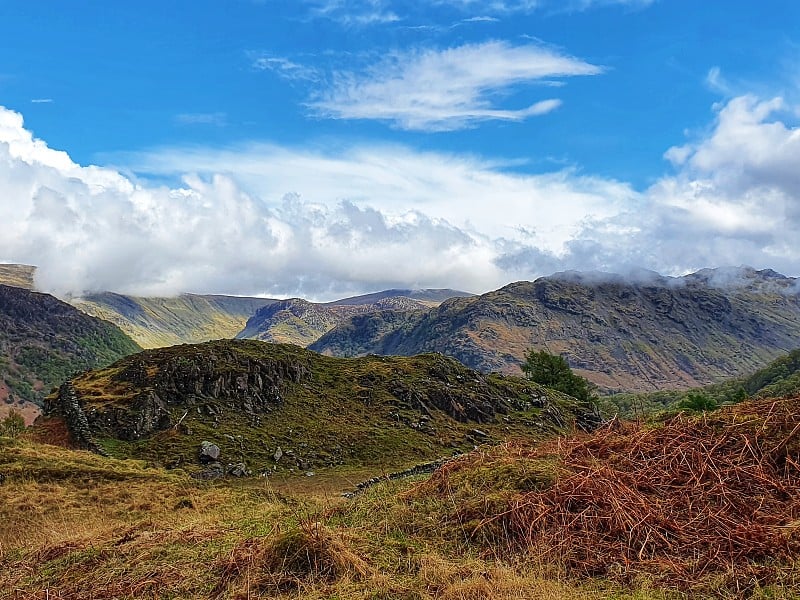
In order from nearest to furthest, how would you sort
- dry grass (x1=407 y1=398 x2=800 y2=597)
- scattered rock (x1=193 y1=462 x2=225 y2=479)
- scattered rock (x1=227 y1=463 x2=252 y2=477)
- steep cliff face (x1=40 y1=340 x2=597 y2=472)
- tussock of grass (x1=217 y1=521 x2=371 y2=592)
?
dry grass (x1=407 y1=398 x2=800 y2=597) → tussock of grass (x1=217 y1=521 x2=371 y2=592) → scattered rock (x1=193 y1=462 x2=225 y2=479) → scattered rock (x1=227 y1=463 x2=252 y2=477) → steep cliff face (x1=40 y1=340 x2=597 y2=472)

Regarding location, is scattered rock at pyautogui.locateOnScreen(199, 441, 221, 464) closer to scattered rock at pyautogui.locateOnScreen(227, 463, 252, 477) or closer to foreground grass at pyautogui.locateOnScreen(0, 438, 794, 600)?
scattered rock at pyautogui.locateOnScreen(227, 463, 252, 477)

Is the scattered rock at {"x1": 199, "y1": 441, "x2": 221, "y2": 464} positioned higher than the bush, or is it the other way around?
the bush

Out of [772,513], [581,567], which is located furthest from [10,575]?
[772,513]

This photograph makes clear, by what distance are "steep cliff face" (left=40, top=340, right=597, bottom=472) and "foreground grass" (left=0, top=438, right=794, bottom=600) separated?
883 inches

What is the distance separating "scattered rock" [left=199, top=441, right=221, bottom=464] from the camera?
3606 centimetres

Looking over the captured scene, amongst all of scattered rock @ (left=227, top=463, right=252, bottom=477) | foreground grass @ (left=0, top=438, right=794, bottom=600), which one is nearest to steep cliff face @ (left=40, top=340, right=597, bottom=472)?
scattered rock @ (left=227, top=463, right=252, bottom=477)

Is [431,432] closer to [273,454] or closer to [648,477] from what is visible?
[273,454]

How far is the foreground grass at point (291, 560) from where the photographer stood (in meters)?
9.29

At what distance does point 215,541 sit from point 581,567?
7.20 metres

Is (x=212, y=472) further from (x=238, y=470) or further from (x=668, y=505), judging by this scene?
(x=668, y=505)

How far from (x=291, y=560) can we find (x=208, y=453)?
93.2 feet

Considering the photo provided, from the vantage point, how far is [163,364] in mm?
46750

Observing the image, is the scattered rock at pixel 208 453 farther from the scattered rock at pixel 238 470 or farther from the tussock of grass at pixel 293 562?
the tussock of grass at pixel 293 562

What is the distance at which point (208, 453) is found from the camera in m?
36.3
